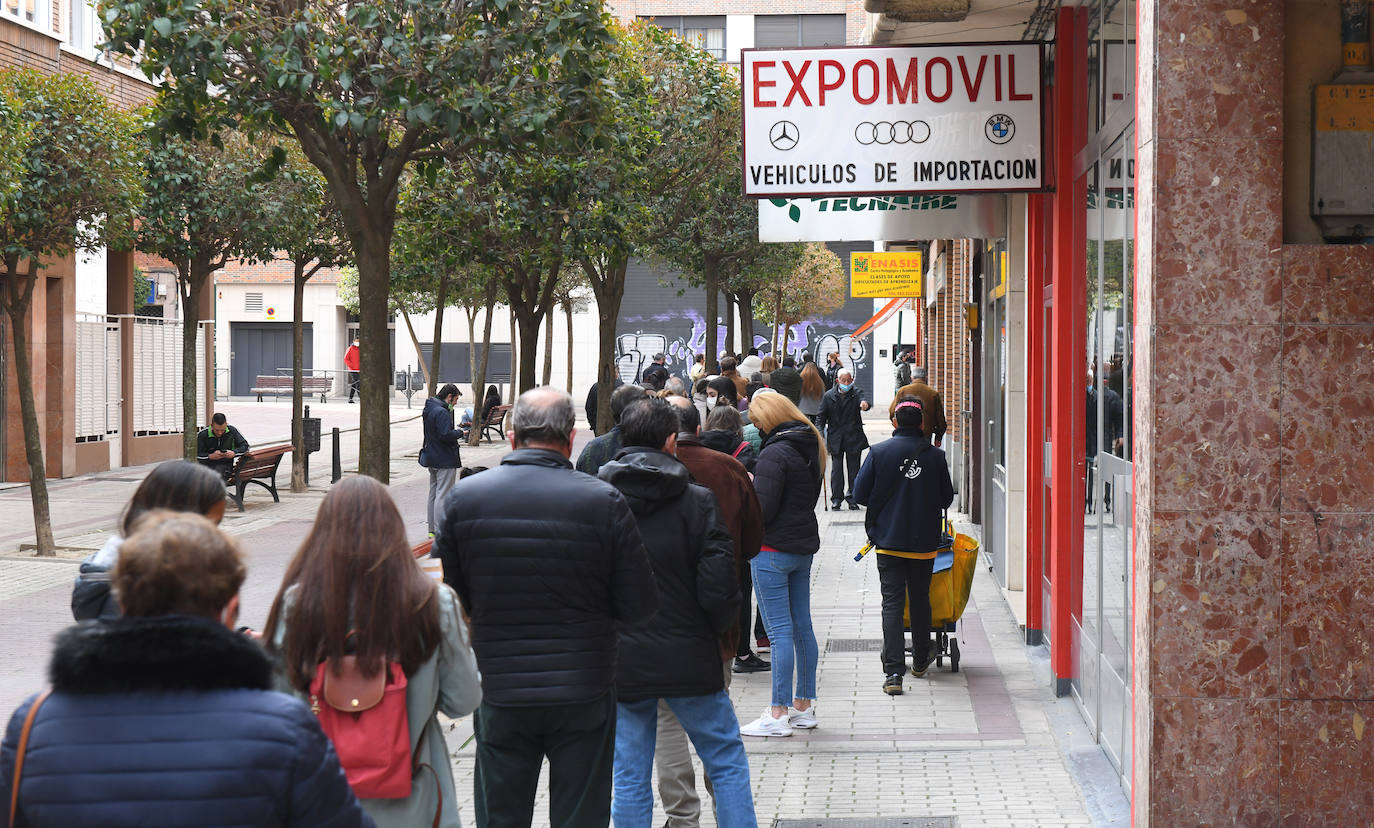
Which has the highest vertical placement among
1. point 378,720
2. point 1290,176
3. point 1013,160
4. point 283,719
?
point 1013,160

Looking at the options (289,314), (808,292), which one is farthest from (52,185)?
(289,314)

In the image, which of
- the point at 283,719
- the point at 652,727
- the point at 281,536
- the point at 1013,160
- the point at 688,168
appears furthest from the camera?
the point at 688,168

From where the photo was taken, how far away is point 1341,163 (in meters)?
4.80

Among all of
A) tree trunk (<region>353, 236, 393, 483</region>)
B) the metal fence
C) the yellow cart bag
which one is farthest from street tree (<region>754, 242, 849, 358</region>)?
the yellow cart bag

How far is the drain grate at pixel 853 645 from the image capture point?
996cm

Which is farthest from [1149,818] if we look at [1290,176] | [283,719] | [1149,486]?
[283,719]

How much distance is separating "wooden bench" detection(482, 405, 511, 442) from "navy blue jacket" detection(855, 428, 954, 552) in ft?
74.2

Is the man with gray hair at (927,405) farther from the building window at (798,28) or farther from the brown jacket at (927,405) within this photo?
the building window at (798,28)

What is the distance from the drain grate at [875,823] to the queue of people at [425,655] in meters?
0.67

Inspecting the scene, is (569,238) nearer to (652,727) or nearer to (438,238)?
(438,238)

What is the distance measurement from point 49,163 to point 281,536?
4.60m

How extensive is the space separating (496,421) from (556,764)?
27.7 metres

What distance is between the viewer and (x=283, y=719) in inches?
90.4

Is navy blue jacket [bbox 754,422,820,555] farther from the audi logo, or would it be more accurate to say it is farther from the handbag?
the handbag
